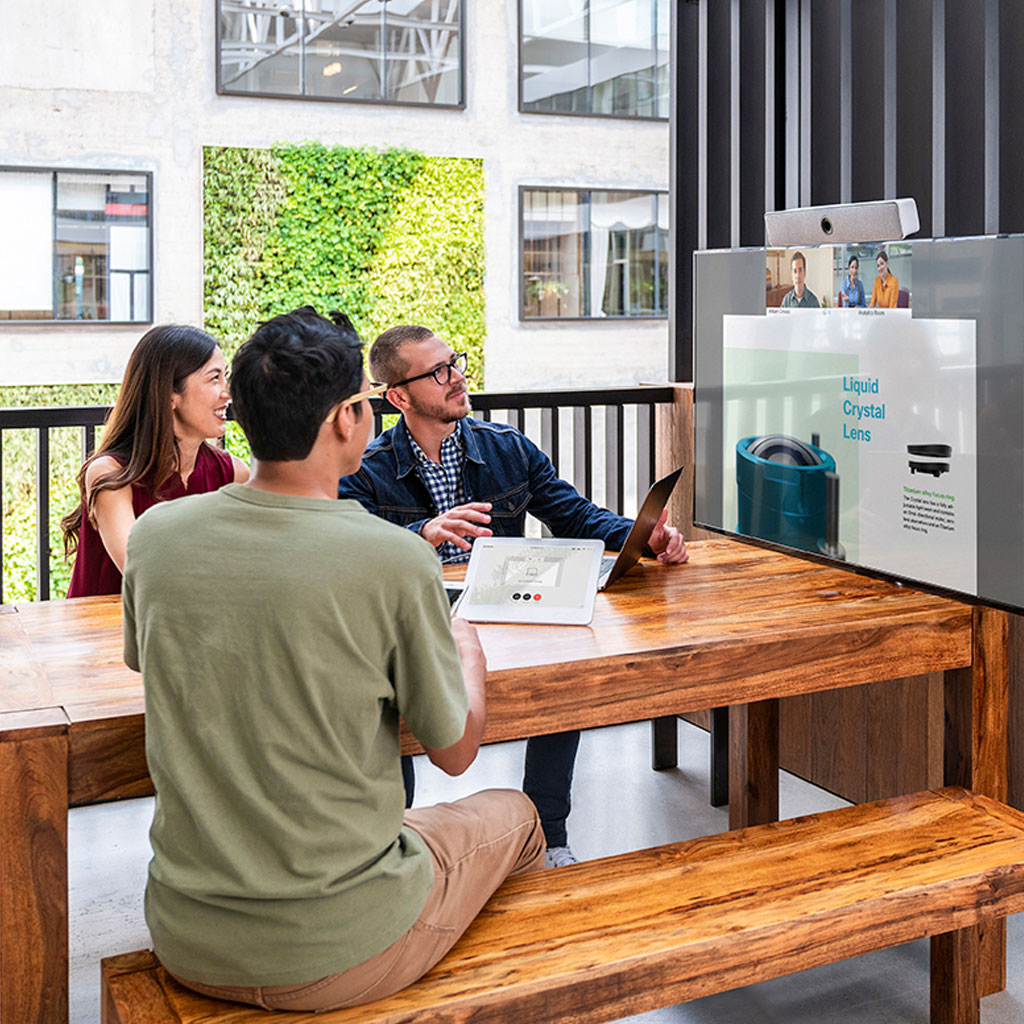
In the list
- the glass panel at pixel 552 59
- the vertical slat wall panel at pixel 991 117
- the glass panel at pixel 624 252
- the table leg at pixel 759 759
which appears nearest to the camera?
the vertical slat wall panel at pixel 991 117

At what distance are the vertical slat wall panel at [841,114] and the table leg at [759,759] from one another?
123 cm

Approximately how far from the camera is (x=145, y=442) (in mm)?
2777

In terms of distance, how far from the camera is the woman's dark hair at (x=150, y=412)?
9.11ft

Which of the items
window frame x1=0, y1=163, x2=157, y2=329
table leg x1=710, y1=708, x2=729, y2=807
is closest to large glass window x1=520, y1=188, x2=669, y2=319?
window frame x1=0, y1=163, x2=157, y2=329

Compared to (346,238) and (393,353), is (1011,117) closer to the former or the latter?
(393,353)

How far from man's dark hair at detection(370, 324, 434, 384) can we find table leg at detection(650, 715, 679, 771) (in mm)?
1418

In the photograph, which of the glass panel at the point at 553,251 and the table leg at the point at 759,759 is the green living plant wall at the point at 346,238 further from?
the table leg at the point at 759,759

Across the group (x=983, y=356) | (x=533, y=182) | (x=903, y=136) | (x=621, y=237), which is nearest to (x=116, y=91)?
(x=533, y=182)

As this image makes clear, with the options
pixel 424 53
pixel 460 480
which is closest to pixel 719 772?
pixel 460 480

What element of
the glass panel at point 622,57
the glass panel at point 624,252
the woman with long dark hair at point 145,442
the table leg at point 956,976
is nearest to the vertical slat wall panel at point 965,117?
the table leg at point 956,976

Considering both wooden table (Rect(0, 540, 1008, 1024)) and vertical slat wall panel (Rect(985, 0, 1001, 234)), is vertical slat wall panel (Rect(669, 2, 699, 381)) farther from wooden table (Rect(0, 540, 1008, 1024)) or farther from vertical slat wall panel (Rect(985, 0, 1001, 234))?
wooden table (Rect(0, 540, 1008, 1024))

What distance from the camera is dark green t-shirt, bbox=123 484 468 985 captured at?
4.98 ft

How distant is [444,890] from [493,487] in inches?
54.5

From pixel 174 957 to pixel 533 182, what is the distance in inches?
515
